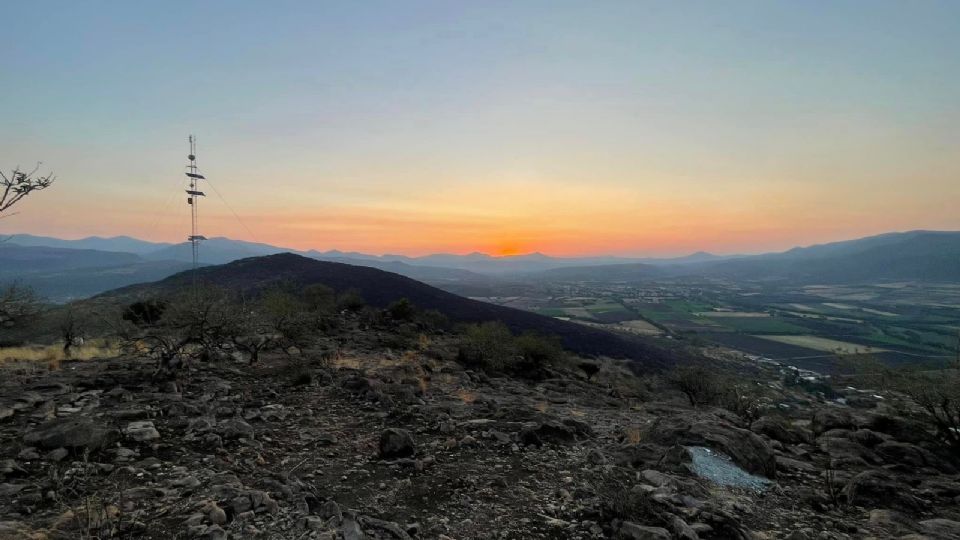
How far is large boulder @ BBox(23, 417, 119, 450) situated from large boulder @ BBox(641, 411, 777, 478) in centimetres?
Answer: 1378

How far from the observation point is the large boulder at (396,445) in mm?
10203

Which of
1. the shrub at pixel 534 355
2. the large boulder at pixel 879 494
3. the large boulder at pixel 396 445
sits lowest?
the shrub at pixel 534 355

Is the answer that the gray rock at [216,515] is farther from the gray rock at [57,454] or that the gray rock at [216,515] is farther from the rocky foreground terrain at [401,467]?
the gray rock at [57,454]

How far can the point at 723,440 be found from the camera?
38.4 feet

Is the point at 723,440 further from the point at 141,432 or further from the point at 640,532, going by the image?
the point at 141,432

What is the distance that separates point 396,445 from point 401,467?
30.0 inches

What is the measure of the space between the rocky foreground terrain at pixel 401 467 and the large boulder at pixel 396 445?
36mm

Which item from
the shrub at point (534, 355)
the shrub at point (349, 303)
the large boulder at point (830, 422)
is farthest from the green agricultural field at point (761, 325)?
the shrub at point (349, 303)

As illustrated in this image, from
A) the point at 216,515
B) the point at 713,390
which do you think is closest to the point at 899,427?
the point at 713,390

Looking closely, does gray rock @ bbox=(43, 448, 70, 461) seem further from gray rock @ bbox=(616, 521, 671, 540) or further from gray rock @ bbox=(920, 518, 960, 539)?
gray rock @ bbox=(920, 518, 960, 539)

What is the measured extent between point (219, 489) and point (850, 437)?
1956cm

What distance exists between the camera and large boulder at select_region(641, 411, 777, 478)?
1108 cm

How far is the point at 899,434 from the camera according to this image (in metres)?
15.0

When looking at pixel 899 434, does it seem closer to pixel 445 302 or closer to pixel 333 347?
pixel 333 347
